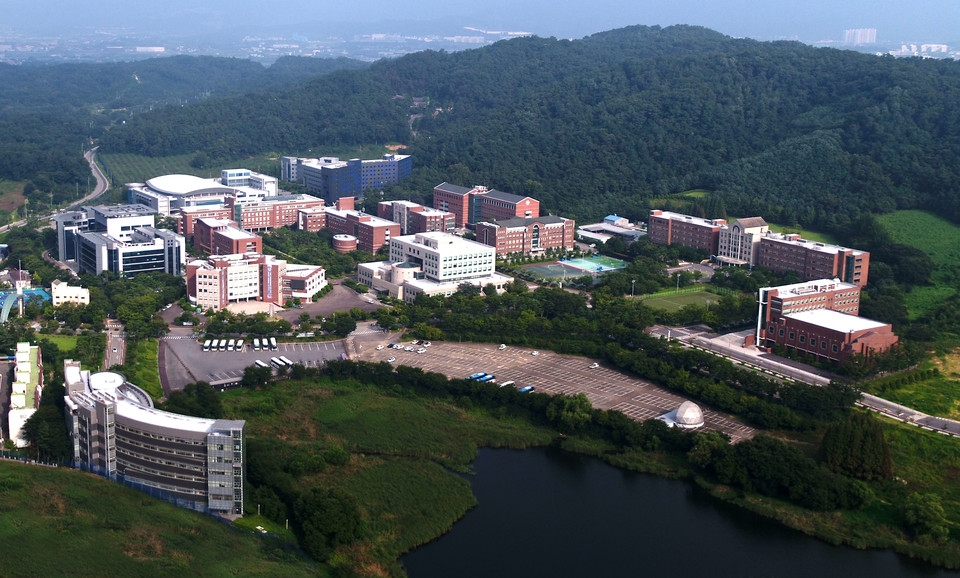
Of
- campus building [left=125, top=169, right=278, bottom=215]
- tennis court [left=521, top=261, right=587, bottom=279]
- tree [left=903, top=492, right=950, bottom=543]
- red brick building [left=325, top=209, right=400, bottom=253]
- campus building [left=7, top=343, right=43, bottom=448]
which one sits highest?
campus building [left=125, top=169, right=278, bottom=215]

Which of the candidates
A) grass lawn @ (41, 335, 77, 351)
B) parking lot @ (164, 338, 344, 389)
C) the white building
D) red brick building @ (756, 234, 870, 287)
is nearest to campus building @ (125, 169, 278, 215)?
the white building

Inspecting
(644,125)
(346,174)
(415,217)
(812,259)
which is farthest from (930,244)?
(346,174)

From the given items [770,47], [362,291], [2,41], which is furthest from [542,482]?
[2,41]

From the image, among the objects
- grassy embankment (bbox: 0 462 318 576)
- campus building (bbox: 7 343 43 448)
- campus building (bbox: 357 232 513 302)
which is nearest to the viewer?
grassy embankment (bbox: 0 462 318 576)

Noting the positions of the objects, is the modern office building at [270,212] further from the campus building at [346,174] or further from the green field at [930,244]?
the green field at [930,244]

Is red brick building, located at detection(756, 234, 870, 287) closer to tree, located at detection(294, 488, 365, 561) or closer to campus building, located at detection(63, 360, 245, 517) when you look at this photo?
tree, located at detection(294, 488, 365, 561)

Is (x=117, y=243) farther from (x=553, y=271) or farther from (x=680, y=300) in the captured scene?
(x=680, y=300)
